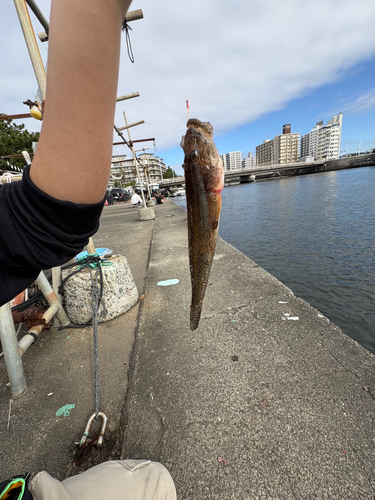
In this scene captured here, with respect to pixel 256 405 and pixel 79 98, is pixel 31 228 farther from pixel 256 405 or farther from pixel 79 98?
pixel 256 405

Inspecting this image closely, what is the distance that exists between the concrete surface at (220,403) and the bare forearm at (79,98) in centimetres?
197

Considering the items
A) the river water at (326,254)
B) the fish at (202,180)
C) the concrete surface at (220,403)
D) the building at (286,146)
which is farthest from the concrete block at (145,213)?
the building at (286,146)

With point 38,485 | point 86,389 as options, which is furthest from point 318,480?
point 86,389

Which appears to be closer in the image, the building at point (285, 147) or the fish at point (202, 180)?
the fish at point (202, 180)

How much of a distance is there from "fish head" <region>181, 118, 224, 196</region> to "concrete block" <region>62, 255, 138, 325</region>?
7.55ft

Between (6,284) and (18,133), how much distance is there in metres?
26.0

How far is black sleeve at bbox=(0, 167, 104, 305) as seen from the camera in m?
0.61

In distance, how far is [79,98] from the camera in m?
0.54

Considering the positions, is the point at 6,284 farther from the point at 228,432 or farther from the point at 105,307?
the point at 105,307

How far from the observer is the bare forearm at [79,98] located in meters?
0.49

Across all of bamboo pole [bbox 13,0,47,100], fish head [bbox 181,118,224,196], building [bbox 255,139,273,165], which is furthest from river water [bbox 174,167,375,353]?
building [bbox 255,139,273,165]

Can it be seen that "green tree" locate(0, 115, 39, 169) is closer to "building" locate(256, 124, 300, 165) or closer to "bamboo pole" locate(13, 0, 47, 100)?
"bamboo pole" locate(13, 0, 47, 100)

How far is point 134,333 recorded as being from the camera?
9.68ft

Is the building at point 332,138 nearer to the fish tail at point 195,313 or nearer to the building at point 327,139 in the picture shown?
the building at point 327,139
